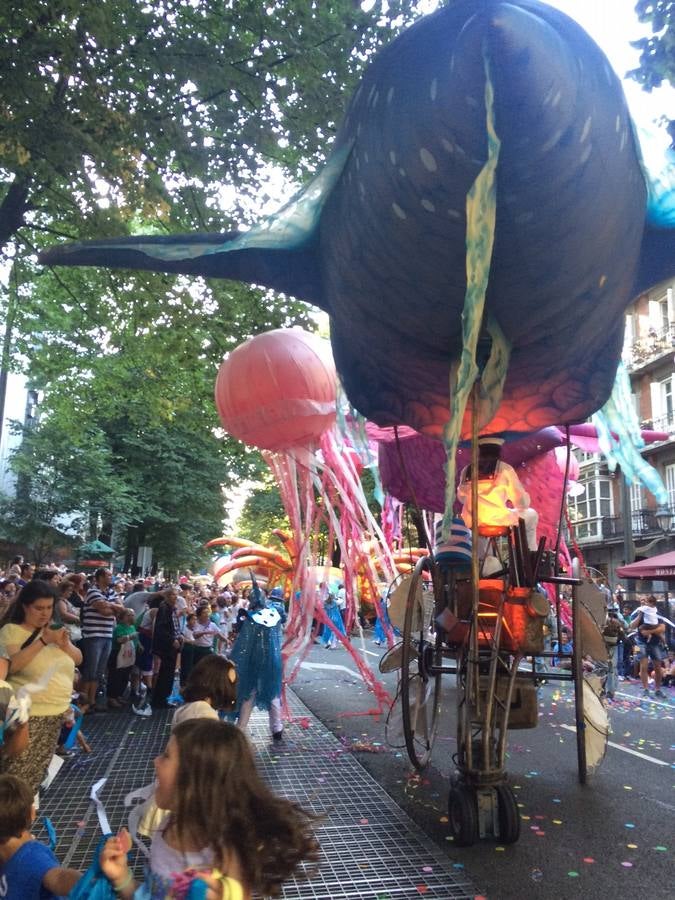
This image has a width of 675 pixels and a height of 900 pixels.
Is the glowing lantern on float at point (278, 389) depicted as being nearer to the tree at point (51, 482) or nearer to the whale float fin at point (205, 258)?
the whale float fin at point (205, 258)

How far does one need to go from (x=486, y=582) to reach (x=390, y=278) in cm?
227

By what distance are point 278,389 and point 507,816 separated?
330 centimetres

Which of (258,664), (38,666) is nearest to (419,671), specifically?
(258,664)

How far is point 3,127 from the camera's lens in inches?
212

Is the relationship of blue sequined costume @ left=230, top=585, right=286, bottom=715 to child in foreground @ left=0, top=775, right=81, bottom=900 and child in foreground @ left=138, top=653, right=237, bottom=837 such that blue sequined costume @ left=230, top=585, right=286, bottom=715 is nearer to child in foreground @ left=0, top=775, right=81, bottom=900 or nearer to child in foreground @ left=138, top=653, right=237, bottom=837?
child in foreground @ left=138, top=653, right=237, bottom=837

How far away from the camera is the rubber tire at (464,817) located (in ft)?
13.2

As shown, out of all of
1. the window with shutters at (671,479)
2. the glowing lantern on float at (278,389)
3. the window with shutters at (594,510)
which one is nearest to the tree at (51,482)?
the glowing lantern on float at (278,389)

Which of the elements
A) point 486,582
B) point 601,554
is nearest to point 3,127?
point 486,582

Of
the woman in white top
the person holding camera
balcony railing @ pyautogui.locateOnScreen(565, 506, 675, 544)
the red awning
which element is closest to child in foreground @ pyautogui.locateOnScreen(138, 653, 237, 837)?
the person holding camera

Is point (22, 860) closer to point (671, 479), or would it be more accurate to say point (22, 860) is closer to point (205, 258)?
point (205, 258)

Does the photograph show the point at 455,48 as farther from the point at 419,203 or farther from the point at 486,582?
the point at 486,582

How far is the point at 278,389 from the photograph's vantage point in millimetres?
5598

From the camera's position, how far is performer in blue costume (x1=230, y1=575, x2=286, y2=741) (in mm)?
6797

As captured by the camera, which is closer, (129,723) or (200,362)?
(129,723)
